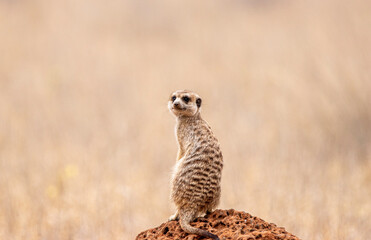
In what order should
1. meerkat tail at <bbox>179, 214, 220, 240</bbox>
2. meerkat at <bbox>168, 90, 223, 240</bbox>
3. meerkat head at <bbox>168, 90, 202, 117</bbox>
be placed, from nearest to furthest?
meerkat tail at <bbox>179, 214, 220, 240</bbox>, meerkat at <bbox>168, 90, 223, 240</bbox>, meerkat head at <bbox>168, 90, 202, 117</bbox>

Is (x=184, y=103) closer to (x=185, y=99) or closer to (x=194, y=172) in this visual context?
(x=185, y=99)

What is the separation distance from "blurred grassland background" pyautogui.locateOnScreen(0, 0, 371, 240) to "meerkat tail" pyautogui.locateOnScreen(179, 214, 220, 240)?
0.39 m

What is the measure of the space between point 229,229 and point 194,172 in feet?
1.54

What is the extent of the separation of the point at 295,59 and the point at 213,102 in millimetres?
3320

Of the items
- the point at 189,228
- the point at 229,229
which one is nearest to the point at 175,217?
the point at 189,228

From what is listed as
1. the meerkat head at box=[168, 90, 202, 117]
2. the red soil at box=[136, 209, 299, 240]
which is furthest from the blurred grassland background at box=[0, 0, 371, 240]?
the meerkat head at box=[168, 90, 202, 117]

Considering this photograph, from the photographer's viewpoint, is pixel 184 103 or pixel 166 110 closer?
pixel 184 103

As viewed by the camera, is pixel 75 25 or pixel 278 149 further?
pixel 75 25

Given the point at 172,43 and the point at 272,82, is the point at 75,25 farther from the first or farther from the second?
the point at 272,82

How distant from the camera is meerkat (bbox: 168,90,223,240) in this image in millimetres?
3346

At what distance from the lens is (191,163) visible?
339 cm

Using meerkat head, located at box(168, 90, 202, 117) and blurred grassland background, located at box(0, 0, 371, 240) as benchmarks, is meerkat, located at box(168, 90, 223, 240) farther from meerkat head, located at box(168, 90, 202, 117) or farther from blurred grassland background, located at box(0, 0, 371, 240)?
blurred grassland background, located at box(0, 0, 371, 240)

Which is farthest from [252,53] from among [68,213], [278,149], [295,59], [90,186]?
[68,213]

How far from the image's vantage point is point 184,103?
354 cm
